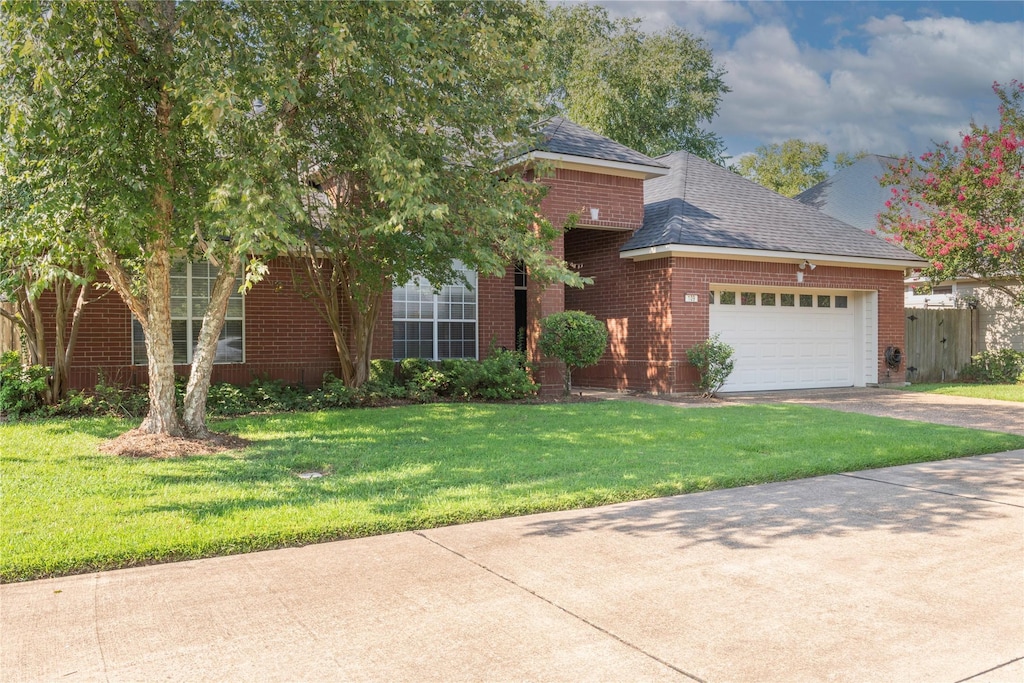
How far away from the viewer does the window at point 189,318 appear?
13219 millimetres

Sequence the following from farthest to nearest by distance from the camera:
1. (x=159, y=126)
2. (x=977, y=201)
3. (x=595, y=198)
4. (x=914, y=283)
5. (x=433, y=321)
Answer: (x=914, y=283)
(x=977, y=201)
(x=595, y=198)
(x=433, y=321)
(x=159, y=126)

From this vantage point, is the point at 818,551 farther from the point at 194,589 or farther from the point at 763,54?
the point at 763,54

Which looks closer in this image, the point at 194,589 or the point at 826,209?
the point at 194,589

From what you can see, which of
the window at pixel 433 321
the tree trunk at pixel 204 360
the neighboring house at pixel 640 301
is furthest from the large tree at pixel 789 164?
the tree trunk at pixel 204 360

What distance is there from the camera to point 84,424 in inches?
400

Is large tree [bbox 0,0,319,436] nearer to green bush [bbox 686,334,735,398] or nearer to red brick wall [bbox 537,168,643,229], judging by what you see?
red brick wall [bbox 537,168,643,229]

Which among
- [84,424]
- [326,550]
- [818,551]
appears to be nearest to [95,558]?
[326,550]

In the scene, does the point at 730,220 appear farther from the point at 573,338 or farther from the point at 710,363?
the point at 573,338

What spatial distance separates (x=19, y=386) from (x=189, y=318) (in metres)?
3.16

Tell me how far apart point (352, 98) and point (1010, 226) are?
674 inches

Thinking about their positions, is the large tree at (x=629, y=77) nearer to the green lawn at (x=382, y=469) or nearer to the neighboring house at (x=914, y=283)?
the neighboring house at (x=914, y=283)

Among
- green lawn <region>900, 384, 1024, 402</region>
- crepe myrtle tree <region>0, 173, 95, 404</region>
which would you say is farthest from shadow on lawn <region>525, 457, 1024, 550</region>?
green lawn <region>900, 384, 1024, 402</region>

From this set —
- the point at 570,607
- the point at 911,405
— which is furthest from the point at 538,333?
the point at 570,607

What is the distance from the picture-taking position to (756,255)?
16.0 meters
